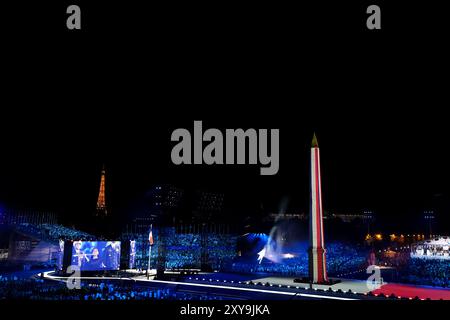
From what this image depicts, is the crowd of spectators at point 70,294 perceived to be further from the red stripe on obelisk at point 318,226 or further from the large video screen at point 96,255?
the large video screen at point 96,255

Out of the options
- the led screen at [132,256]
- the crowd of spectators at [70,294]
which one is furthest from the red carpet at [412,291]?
the led screen at [132,256]

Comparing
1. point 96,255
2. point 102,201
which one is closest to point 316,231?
point 96,255

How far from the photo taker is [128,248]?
37.7 m

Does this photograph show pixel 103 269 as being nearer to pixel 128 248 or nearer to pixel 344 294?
pixel 128 248

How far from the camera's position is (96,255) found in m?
33.5

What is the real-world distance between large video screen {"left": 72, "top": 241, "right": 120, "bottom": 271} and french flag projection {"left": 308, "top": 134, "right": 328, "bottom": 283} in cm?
1754

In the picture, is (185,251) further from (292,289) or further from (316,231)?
(292,289)

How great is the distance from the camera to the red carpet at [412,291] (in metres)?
21.0

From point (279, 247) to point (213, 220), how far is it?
530 inches

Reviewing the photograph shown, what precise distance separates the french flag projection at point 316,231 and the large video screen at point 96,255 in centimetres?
1754

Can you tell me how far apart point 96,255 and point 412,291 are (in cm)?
2454
